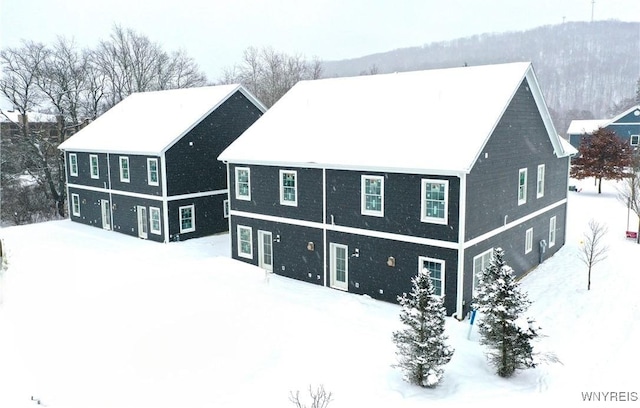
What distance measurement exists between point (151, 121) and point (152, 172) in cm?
473

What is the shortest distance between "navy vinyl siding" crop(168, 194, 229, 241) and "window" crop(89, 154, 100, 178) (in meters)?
7.49

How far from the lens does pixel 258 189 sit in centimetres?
2153

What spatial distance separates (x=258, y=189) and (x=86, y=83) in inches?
1253

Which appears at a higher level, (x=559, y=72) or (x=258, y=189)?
(x=559, y=72)

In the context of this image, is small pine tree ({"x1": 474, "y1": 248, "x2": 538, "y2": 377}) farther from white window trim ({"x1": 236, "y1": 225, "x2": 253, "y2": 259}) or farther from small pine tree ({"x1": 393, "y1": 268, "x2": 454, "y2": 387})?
white window trim ({"x1": 236, "y1": 225, "x2": 253, "y2": 259})

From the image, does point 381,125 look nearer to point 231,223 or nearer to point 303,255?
point 303,255

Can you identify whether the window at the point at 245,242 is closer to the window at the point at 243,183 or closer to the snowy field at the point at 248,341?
the snowy field at the point at 248,341

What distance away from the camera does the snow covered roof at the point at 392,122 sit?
55.6 feet

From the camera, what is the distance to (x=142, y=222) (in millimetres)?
28297

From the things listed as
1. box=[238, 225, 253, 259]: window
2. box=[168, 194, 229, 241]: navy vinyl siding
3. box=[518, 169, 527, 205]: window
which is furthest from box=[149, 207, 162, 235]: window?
box=[518, 169, 527, 205]: window

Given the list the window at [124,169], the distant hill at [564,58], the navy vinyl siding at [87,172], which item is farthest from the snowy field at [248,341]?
the distant hill at [564,58]

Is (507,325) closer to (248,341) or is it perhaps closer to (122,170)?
(248,341)

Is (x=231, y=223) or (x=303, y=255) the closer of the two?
(x=303, y=255)

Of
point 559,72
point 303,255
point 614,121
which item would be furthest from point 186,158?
point 559,72
